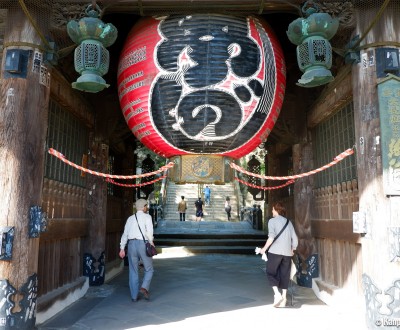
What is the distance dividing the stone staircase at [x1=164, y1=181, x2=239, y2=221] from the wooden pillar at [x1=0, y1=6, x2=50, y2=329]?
17.4 m

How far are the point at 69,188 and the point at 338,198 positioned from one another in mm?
4708

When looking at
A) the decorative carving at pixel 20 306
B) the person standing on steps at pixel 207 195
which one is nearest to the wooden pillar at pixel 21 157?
the decorative carving at pixel 20 306

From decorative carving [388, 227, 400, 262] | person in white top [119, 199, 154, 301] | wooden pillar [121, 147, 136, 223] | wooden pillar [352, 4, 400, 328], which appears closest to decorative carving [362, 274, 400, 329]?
wooden pillar [352, 4, 400, 328]

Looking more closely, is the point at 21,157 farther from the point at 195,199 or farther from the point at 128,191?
the point at 195,199

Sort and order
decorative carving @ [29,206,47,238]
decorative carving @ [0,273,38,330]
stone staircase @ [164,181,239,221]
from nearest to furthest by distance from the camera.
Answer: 1. decorative carving @ [0,273,38,330]
2. decorative carving @ [29,206,47,238]
3. stone staircase @ [164,181,239,221]

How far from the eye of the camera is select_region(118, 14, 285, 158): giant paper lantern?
15.0 feet

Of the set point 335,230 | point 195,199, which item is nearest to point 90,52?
point 335,230

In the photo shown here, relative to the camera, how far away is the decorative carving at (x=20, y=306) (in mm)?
4391

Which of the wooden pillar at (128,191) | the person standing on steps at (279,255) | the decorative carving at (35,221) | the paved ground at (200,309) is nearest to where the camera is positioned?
the decorative carving at (35,221)

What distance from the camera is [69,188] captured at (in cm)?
675

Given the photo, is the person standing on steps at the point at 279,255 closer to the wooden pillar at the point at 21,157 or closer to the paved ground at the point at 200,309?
the paved ground at the point at 200,309

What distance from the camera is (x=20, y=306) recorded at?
14.9 ft

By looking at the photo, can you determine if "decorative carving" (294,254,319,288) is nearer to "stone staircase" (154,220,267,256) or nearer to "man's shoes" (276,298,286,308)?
"man's shoes" (276,298,286,308)

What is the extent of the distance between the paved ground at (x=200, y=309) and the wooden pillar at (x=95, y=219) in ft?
1.20
